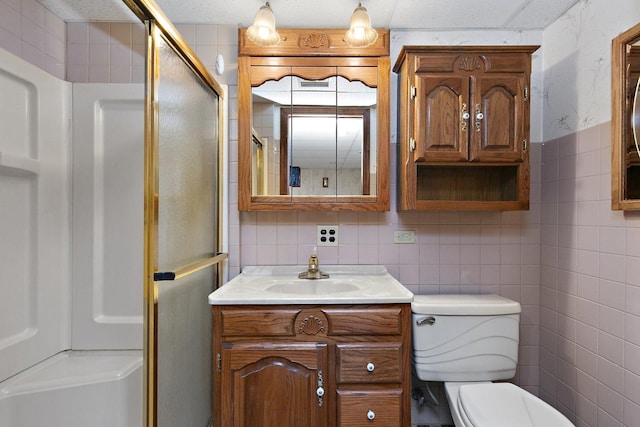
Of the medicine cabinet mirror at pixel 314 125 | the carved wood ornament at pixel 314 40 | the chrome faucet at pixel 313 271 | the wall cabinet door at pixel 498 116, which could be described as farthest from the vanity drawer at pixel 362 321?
the carved wood ornament at pixel 314 40

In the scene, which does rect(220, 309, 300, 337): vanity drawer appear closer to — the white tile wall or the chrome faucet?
the chrome faucet

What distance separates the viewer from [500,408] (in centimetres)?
131

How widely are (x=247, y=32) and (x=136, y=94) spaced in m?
0.61

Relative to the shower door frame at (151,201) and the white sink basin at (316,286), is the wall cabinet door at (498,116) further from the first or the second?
the shower door frame at (151,201)

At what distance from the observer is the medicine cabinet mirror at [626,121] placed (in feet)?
4.02

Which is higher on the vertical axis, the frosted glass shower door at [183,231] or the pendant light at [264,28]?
the pendant light at [264,28]

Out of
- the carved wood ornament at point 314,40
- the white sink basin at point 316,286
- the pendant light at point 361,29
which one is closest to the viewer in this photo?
the pendant light at point 361,29

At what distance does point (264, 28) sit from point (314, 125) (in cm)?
50

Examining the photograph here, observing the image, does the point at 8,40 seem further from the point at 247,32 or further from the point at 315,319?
the point at 315,319

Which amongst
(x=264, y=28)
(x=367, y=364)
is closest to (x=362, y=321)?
(x=367, y=364)

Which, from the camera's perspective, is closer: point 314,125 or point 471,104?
point 471,104

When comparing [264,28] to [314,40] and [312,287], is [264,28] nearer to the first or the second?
[314,40]

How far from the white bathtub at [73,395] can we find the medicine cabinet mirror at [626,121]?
81.1 inches

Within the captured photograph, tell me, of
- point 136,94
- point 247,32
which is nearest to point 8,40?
point 136,94
